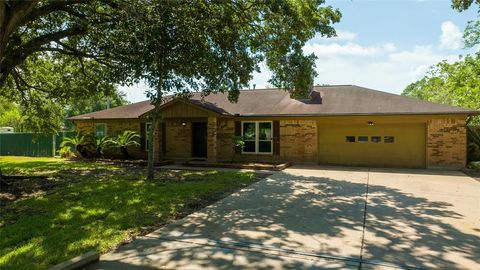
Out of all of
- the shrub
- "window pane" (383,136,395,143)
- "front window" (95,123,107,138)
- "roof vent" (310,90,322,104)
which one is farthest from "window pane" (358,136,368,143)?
the shrub

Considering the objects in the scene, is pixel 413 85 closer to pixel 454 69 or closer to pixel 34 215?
pixel 454 69

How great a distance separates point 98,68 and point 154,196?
8898 millimetres

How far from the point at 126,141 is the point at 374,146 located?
11705 millimetres

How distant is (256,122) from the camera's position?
1634cm

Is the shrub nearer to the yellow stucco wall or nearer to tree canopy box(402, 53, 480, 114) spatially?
the yellow stucco wall

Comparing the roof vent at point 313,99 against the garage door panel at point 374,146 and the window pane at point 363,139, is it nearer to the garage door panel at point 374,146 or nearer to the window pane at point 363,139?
the garage door panel at point 374,146

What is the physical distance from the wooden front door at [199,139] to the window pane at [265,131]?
9.57 ft

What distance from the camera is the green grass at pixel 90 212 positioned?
4617 millimetres

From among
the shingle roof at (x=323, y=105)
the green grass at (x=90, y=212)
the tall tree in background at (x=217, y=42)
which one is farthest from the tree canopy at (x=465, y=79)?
the green grass at (x=90, y=212)

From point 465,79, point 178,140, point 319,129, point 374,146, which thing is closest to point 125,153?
point 178,140

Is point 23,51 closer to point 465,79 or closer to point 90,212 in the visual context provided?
point 90,212

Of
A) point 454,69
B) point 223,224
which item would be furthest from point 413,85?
point 223,224

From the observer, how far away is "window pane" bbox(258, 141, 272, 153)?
16.2 metres

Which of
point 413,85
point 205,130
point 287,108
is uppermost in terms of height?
point 413,85
